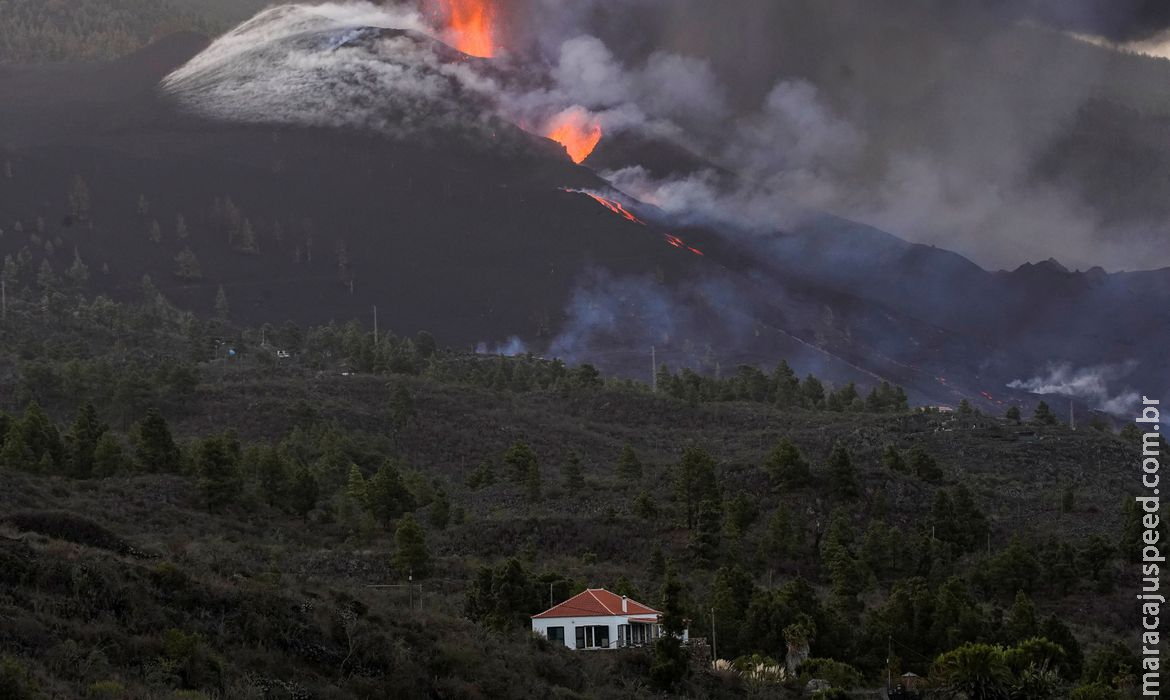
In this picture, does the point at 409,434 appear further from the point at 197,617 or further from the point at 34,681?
the point at 34,681

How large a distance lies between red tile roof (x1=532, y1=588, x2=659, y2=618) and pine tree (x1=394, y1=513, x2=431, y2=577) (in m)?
11.2

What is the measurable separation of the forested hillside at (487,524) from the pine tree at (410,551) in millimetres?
138

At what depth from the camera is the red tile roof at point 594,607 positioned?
184ft

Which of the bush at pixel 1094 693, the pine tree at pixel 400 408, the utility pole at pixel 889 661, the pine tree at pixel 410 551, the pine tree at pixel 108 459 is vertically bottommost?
the utility pole at pixel 889 661

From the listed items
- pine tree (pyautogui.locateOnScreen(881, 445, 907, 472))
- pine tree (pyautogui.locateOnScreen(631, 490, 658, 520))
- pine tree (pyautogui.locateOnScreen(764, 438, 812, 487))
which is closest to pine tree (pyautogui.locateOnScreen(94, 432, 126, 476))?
pine tree (pyautogui.locateOnScreen(631, 490, 658, 520))

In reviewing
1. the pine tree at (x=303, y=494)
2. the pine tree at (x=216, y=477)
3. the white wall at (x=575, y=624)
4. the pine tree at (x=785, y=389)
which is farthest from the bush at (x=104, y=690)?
the pine tree at (x=785, y=389)

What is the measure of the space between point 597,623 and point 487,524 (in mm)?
27976

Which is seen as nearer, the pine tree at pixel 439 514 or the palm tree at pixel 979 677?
the palm tree at pixel 979 677

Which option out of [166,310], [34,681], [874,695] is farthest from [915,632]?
[166,310]

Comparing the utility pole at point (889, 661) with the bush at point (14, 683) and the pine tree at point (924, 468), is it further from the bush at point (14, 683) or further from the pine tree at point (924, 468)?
the pine tree at point (924, 468)

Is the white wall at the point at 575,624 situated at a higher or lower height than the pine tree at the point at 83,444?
lower

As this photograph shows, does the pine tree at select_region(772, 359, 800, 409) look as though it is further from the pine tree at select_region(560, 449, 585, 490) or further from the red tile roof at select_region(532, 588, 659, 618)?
the red tile roof at select_region(532, 588, 659, 618)

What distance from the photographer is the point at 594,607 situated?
5653cm

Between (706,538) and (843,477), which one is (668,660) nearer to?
(706,538)
